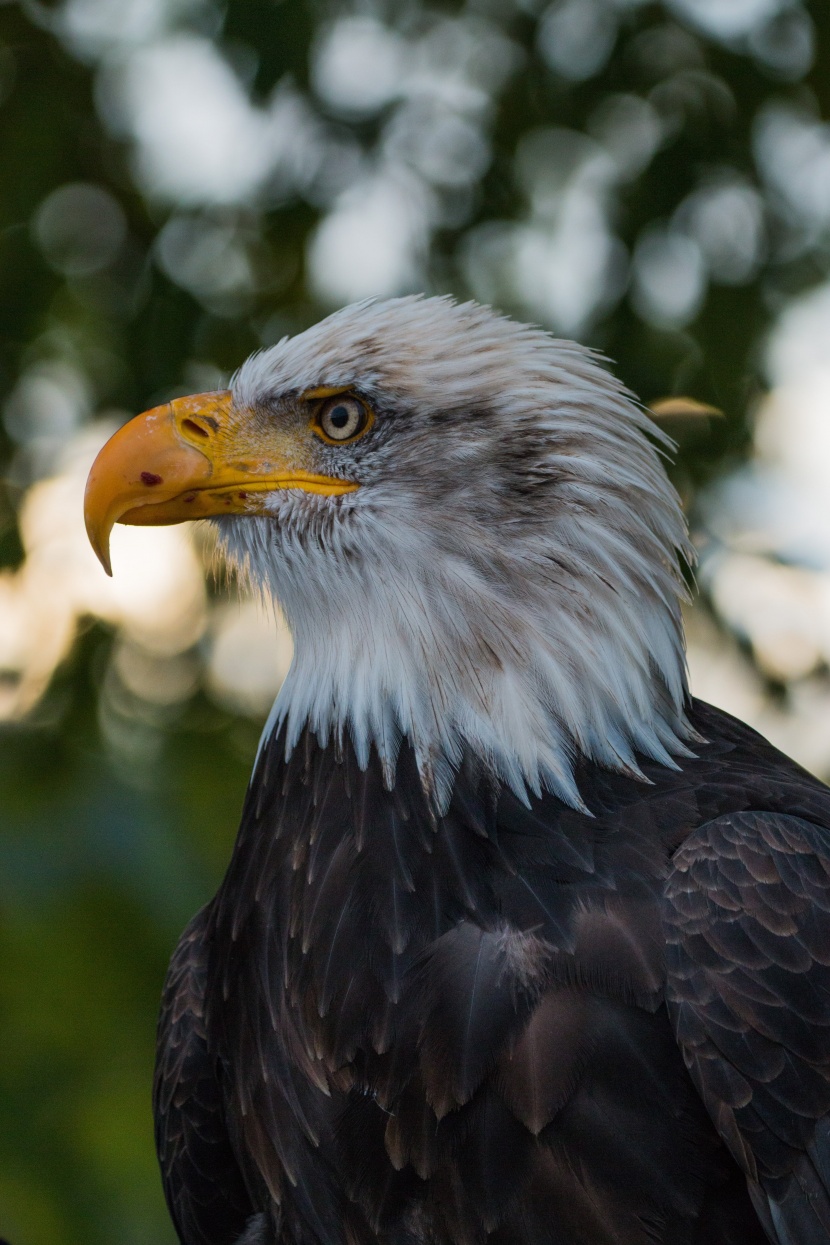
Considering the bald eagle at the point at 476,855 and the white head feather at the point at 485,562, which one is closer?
the bald eagle at the point at 476,855

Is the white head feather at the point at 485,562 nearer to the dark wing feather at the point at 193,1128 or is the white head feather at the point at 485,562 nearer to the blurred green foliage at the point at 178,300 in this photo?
the dark wing feather at the point at 193,1128

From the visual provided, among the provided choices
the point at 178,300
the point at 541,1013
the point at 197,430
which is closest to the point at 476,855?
the point at 541,1013

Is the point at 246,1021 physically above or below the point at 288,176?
below

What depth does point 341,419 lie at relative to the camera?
2.52 metres

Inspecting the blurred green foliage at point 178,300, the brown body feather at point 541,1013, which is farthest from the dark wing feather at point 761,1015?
the blurred green foliage at point 178,300

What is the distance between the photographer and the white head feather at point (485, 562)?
7.64 feet

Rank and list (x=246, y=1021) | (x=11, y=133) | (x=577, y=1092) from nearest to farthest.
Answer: (x=577, y=1092) → (x=246, y=1021) → (x=11, y=133)

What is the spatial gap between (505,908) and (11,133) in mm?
2580

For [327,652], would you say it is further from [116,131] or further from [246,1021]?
[116,131]

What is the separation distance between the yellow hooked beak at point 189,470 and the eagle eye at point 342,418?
0.06 metres

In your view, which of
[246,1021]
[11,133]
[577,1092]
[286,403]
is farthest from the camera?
[11,133]

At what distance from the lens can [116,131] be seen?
3641mm

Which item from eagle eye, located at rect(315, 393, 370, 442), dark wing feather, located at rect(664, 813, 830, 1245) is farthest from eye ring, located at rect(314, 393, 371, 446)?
dark wing feather, located at rect(664, 813, 830, 1245)

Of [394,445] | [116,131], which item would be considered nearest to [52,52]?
[116,131]
